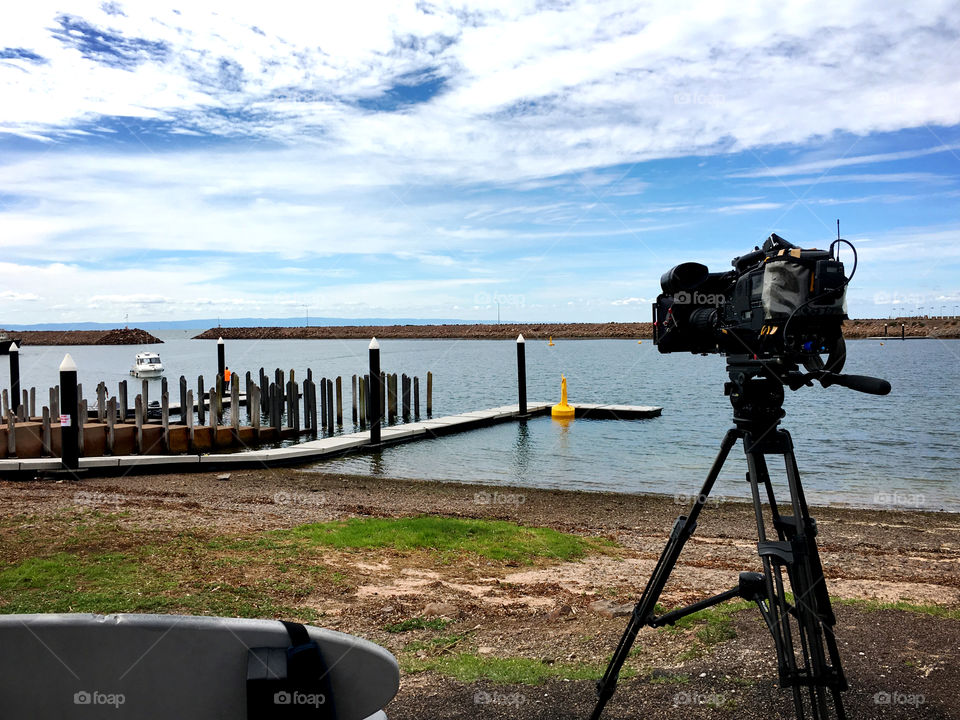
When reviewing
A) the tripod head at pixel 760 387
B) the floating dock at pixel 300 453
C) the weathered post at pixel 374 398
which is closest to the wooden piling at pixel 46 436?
the floating dock at pixel 300 453

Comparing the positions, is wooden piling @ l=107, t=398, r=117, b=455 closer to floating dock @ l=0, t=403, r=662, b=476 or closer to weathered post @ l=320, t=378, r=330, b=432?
floating dock @ l=0, t=403, r=662, b=476

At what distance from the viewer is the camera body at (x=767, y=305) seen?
2.76 metres

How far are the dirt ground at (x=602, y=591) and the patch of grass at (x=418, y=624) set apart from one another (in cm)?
9

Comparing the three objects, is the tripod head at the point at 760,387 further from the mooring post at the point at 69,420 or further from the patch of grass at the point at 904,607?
the mooring post at the point at 69,420

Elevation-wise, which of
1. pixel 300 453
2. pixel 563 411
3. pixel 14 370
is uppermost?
pixel 14 370

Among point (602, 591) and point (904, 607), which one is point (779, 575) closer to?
point (904, 607)

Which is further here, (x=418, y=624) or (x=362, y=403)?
(x=362, y=403)

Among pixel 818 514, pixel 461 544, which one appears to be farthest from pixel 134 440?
pixel 818 514

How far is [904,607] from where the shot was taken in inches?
212

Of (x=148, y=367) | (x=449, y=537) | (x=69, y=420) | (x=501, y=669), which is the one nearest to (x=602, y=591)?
(x=501, y=669)

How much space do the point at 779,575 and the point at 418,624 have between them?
2.95 meters

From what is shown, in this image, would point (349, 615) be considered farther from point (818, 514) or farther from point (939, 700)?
point (818, 514)

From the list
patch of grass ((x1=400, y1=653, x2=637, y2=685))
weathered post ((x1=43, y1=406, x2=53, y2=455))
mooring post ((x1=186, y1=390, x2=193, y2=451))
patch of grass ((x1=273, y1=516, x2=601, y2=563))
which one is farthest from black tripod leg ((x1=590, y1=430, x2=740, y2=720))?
mooring post ((x1=186, y1=390, x2=193, y2=451))

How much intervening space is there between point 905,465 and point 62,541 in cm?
1862
